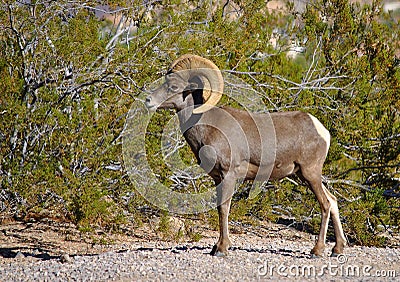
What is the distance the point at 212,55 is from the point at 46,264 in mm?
4880

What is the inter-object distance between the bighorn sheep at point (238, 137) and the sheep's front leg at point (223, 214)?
0.8 inches

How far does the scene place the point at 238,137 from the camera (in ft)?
27.8

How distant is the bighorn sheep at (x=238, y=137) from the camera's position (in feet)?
27.5

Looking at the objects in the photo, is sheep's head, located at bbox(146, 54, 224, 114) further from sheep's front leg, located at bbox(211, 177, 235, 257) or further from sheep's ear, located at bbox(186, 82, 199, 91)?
sheep's front leg, located at bbox(211, 177, 235, 257)

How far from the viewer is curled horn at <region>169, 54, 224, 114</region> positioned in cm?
856

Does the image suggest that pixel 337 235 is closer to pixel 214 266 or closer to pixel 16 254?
pixel 214 266

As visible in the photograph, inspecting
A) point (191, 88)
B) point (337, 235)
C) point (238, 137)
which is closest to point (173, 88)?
point (191, 88)

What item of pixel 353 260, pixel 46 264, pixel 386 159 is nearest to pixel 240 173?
pixel 353 260

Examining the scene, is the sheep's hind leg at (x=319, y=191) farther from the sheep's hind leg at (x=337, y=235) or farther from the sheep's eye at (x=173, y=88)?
the sheep's eye at (x=173, y=88)

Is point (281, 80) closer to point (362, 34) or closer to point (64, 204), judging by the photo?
point (362, 34)

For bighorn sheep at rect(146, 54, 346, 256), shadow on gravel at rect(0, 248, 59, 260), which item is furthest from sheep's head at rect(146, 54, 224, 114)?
shadow on gravel at rect(0, 248, 59, 260)

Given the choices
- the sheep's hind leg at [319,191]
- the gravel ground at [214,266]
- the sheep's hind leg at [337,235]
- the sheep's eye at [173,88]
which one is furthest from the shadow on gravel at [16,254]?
the sheep's hind leg at [337,235]

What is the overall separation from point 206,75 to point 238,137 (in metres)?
1.00

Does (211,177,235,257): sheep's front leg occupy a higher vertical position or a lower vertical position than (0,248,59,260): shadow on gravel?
higher
